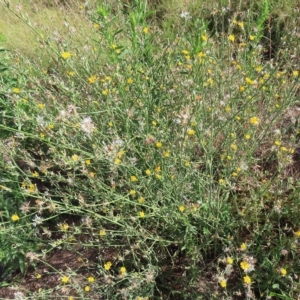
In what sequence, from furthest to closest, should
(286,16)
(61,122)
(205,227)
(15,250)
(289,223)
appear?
(286,16) < (15,250) < (289,223) < (205,227) < (61,122)

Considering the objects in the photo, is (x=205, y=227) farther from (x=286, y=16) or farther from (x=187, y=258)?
(x=286, y=16)

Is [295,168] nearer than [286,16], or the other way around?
[295,168]

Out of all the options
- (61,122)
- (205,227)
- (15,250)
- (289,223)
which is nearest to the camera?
(61,122)

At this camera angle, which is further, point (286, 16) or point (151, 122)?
point (286, 16)

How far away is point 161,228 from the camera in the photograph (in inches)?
89.0

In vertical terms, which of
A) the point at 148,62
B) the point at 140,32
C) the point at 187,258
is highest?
the point at 140,32

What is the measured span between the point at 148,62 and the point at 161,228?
113 cm

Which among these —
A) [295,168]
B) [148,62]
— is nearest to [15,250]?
[148,62]

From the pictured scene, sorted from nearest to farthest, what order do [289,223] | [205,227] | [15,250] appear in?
[205,227], [289,223], [15,250]

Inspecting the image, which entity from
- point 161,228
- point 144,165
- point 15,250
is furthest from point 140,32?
point 15,250

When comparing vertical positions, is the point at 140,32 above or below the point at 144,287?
above

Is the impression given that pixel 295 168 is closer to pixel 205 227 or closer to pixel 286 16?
pixel 205 227

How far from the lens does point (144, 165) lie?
215 cm

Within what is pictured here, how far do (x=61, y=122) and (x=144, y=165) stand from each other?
618mm
